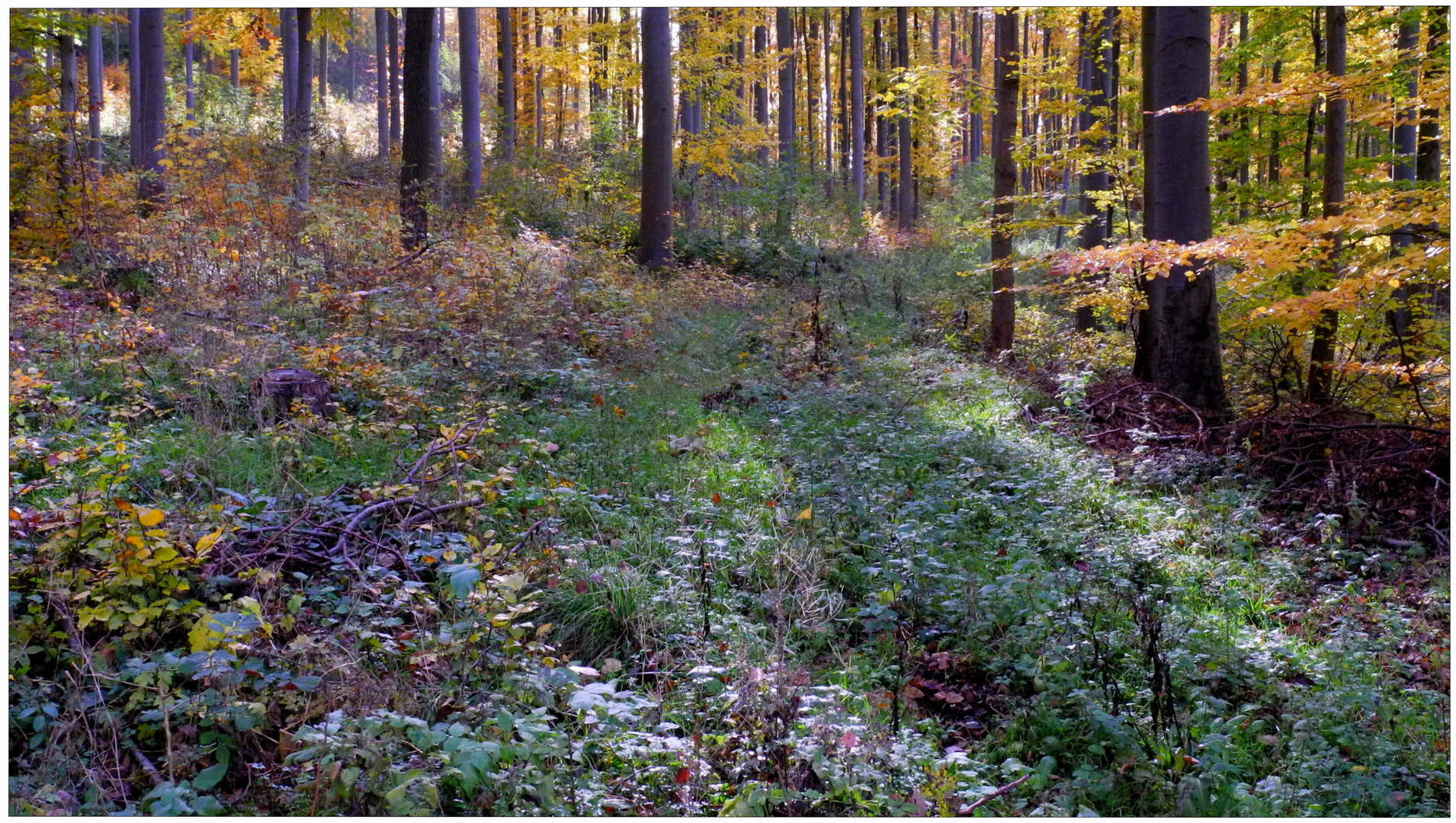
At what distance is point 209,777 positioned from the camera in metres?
2.78

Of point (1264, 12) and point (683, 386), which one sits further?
point (1264, 12)

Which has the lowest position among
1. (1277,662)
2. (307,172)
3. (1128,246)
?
(1277,662)

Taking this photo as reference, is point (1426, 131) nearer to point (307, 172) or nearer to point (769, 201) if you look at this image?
point (769, 201)

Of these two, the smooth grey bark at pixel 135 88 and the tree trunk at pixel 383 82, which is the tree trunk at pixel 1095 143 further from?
the smooth grey bark at pixel 135 88

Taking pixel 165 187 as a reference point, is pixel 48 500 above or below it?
below

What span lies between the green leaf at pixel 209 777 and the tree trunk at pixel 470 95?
15.4m

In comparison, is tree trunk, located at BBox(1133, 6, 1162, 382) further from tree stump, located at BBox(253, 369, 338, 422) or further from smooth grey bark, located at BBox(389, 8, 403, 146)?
smooth grey bark, located at BBox(389, 8, 403, 146)

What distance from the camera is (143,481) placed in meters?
4.73

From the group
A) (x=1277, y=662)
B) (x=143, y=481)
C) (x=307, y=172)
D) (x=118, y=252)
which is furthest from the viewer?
(x=307, y=172)

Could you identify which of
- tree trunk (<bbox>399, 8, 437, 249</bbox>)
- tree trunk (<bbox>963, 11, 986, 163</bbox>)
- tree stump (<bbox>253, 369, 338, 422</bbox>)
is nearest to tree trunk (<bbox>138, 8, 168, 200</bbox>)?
tree trunk (<bbox>399, 8, 437, 249</bbox>)

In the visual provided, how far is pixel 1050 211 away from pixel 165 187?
1227cm

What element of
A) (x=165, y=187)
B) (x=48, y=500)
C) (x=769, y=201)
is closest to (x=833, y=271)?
(x=769, y=201)

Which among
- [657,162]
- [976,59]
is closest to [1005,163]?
[657,162]

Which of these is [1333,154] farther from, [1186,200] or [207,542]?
[207,542]
